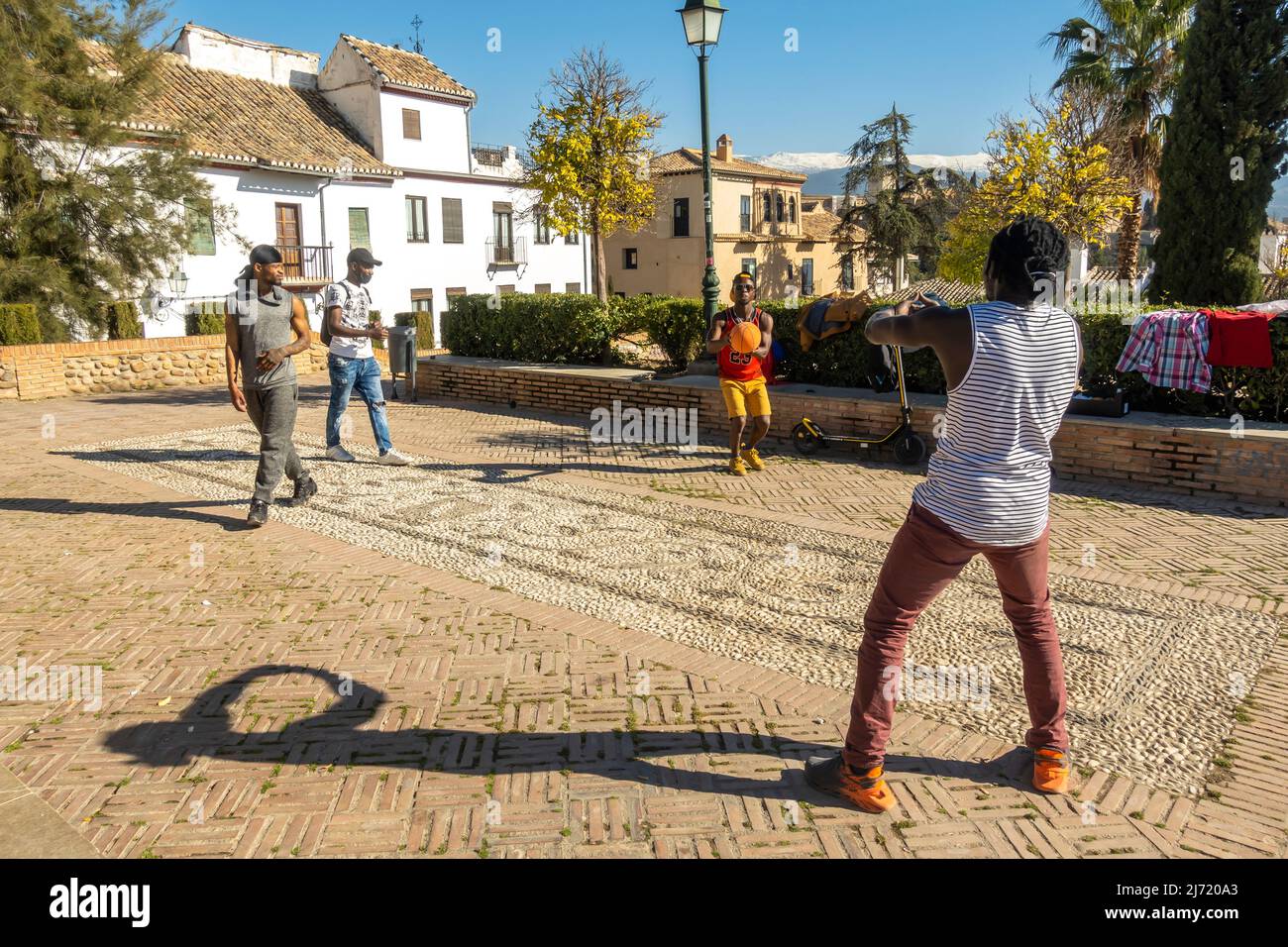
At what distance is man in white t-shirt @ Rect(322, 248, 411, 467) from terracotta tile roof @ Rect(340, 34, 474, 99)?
86.2 feet

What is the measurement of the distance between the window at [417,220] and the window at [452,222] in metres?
0.89

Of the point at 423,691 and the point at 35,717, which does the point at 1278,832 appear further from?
the point at 35,717

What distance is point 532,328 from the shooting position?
14008mm

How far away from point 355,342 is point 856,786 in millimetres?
6916

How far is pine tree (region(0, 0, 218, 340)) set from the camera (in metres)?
18.0

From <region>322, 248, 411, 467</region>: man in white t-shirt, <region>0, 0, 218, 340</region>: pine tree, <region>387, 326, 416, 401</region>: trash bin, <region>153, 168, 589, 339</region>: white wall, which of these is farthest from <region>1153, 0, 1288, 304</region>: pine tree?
<region>0, 0, 218, 340</region>: pine tree

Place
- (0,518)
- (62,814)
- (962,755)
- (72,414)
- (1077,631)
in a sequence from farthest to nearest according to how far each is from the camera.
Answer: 1. (72,414)
2. (0,518)
3. (1077,631)
4. (962,755)
5. (62,814)

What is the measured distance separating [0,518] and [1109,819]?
796cm

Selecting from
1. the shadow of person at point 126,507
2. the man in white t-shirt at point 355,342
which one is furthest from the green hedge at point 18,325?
the man in white t-shirt at point 355,342

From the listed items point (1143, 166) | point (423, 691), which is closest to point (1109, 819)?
point (423, 691)

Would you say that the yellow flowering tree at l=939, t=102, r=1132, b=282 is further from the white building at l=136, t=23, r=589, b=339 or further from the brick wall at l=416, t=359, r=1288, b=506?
the white building at l=136, t=23, r=589, b=339

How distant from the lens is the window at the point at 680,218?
157 ft

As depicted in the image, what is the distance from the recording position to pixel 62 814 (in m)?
3.34

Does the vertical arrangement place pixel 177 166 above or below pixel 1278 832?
above
